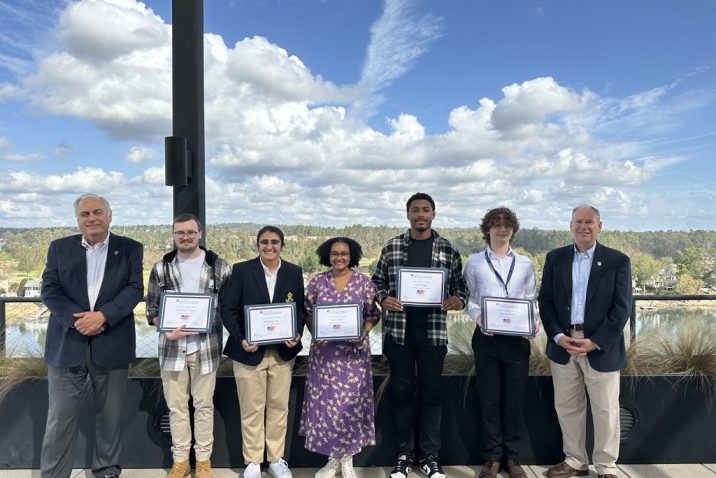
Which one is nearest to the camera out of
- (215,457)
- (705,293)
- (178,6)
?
(215,457)

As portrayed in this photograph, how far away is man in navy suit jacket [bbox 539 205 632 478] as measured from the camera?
10.3 feet

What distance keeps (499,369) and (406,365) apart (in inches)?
26.2

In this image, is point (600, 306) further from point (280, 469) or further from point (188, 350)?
point (188, 350)

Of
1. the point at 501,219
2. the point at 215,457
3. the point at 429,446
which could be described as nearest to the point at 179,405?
the point at 215,457

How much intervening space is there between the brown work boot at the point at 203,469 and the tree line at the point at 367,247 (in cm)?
146

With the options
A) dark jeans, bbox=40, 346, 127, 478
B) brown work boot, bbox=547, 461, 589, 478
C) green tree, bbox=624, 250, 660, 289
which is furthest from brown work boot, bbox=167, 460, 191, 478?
green tree, bbox=624, 250, 660, 289

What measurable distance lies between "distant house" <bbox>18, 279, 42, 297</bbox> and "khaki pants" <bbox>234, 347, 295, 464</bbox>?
213 centimetres

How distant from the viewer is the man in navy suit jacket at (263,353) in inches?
123

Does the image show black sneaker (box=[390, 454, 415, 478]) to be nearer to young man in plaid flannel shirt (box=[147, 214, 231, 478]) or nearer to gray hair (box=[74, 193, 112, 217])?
young man in plaid flannel shirt (box=[147, 214, 231, 478])

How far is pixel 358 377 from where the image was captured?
3.18 m

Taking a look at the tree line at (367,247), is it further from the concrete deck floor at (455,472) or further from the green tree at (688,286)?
the concrete deck floor at (455,472)

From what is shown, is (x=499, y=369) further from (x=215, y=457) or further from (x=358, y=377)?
(x=215, y=457)

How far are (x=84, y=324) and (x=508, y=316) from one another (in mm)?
2797

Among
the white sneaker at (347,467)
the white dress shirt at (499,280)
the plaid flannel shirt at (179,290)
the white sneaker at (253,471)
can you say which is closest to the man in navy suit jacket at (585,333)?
the white dress shirt at (499,280)
